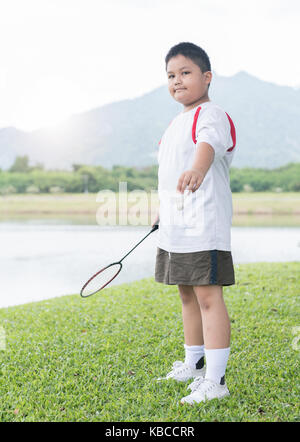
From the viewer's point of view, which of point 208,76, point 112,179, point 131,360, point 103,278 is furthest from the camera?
point 112,179

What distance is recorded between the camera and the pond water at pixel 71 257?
5.94 metres

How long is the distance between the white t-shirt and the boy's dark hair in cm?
16

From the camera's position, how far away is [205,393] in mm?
1978

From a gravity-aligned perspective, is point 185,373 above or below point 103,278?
below

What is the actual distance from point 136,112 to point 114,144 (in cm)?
1167

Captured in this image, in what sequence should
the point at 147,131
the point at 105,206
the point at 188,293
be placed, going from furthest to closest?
1. the point at 147,131
2. the point at 105,206
3. the point at 188,293

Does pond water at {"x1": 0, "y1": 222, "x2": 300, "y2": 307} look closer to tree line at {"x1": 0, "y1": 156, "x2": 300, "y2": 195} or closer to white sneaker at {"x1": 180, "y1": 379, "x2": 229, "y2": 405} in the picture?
white sneaker at {"x1": 180, "y1": 379, "x2": 229, "y2": 405}

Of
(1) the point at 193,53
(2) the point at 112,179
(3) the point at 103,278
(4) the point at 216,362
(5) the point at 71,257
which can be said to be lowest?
(5) the point at 71,257

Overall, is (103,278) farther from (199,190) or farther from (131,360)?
(199,190)

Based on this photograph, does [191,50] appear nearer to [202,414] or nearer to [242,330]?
[202,414]

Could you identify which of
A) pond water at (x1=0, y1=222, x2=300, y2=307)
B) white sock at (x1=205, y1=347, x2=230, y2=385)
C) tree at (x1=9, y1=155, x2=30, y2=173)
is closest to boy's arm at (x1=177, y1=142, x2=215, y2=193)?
white sock at (x1=205, y1=347, x2=230, y2=385)

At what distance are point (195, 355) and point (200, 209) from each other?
0.71 meters

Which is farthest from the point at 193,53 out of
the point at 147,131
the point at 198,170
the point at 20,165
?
the point at 147,131
